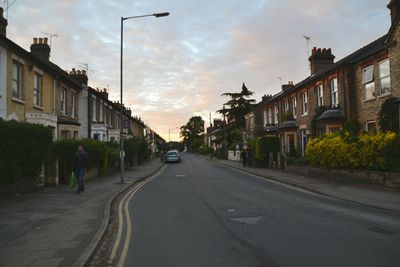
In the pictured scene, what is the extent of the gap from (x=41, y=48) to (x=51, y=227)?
2171 cm

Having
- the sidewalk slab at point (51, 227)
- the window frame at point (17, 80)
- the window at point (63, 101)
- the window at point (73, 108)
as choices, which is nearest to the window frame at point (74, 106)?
the window at point (73, 108)

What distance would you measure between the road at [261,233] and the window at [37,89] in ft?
39.2

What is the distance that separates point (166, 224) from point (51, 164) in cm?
1146

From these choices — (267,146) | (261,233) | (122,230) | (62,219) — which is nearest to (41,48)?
(267,146)

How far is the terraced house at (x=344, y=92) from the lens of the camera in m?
22.0

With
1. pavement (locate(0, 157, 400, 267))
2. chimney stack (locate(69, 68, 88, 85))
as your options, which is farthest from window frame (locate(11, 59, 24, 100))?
chimney stack (locate(69, 68, 88, 85))

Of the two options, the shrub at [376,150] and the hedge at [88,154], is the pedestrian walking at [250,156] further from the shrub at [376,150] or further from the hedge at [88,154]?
the shrub at [376,150]

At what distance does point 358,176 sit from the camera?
19297 mm

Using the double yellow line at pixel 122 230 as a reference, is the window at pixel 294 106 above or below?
above

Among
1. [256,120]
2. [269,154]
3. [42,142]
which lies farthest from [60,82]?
[256,120]

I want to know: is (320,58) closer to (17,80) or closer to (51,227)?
(17,80)

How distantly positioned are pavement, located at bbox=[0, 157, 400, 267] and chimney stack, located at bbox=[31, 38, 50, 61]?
12780 mm

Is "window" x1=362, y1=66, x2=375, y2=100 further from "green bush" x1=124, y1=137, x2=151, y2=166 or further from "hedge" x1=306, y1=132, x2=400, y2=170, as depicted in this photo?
"green bush" x1=124, y1=137, x2=151, y2=166

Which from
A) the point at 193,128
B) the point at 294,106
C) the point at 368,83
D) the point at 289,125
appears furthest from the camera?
the point at 193,128
